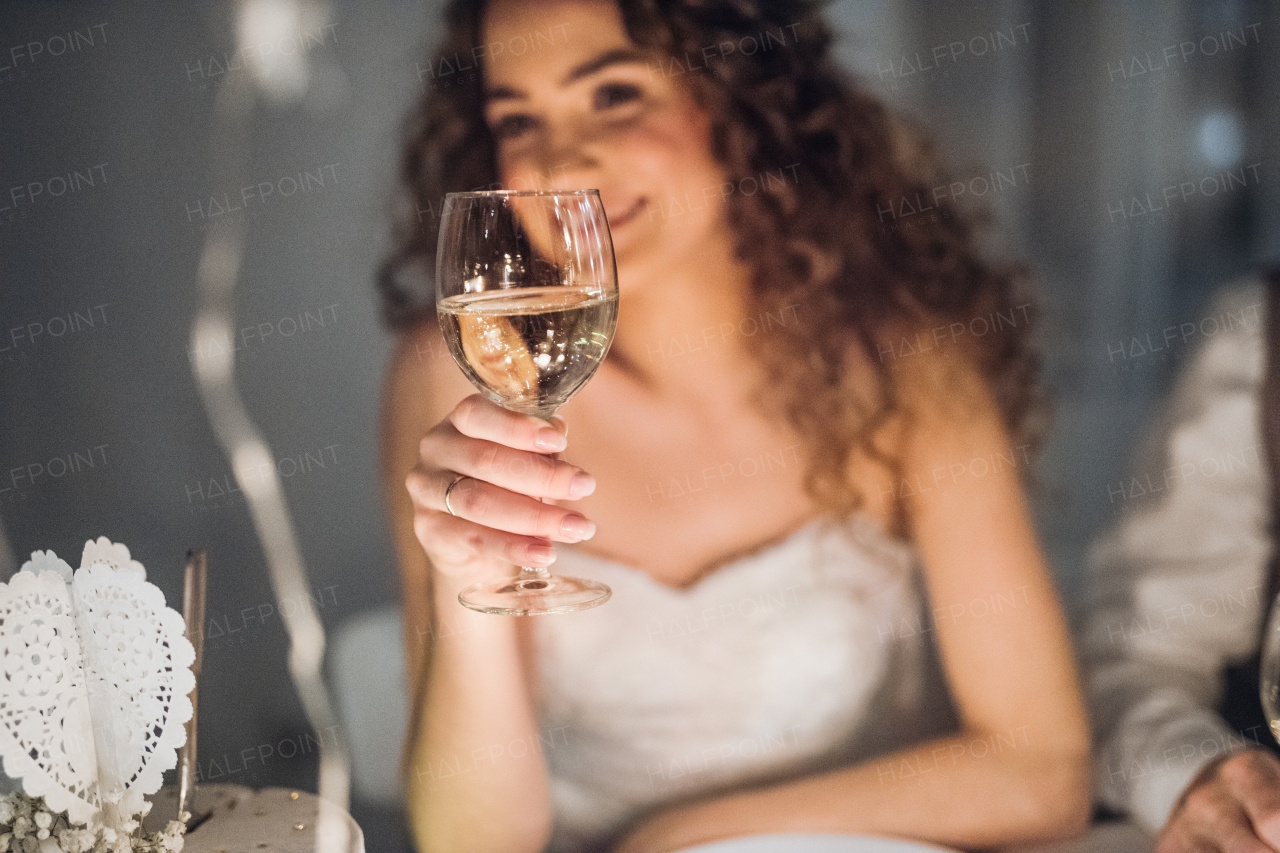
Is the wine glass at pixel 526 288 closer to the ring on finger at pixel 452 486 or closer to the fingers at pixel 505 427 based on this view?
the fingers at pixel 505 427

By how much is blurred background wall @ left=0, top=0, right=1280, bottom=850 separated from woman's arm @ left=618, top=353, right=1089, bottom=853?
0.23 feet

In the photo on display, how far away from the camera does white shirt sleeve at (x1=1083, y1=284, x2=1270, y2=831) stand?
1.25 m

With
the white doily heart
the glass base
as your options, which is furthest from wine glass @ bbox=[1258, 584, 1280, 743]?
the white doily heart

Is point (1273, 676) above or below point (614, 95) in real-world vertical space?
below

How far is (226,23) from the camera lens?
1115mm

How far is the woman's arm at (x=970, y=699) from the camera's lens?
122cm

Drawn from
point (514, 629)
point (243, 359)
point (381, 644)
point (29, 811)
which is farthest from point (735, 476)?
point (29, 811)

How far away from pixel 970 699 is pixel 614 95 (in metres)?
0.86

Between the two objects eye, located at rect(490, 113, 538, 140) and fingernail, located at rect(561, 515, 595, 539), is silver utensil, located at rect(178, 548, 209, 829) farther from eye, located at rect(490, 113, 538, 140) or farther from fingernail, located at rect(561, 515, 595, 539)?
eye, located at rect(490, 113, 538, 140)

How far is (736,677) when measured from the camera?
1.21 m

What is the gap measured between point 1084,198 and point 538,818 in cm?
102

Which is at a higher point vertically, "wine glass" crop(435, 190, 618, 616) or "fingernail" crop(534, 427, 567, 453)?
"wine glass" crop(435, 190, 618, 616)

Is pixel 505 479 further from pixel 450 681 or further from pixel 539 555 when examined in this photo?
pixel 450 681

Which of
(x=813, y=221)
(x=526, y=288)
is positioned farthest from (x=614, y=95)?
(x=526, y=288)
